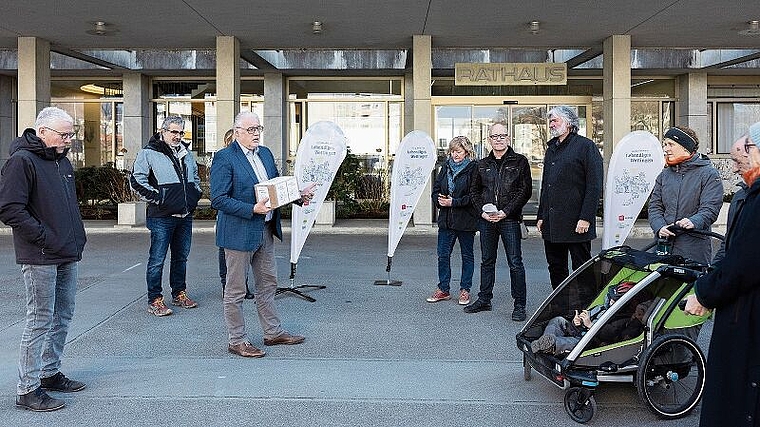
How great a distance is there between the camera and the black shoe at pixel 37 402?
4.81 m

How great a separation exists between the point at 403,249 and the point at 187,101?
10958mm

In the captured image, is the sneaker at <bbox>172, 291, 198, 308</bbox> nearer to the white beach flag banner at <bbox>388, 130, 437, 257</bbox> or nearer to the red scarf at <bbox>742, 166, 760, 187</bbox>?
the white beach flag banner at <bbox>388, 130, 437, 257</bbox>

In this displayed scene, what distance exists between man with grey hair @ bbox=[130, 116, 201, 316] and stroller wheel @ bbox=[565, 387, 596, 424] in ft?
14.1

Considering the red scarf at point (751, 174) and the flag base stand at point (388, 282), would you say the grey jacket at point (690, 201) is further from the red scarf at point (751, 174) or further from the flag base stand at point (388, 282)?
the flag base stand at point (388, 282)

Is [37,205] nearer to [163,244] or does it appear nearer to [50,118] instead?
[50,118]

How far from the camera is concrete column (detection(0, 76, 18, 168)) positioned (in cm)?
2150

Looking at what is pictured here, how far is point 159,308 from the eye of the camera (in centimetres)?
755

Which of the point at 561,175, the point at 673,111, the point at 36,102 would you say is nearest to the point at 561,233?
the point at 561,175

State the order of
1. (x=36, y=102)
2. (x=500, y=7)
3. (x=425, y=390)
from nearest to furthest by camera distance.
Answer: (x=425, y=390)
(x=500, y=7)
(x=36, y=102)

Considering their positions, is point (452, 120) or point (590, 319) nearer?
point (590, 319)

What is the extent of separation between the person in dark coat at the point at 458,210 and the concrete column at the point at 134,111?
47.5 ft

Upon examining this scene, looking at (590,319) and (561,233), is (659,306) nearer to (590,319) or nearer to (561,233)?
(590,319)

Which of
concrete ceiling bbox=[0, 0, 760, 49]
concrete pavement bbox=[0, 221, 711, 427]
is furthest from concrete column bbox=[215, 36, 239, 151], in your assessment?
concrete pavement bbox=[0, 221, 711, 427]

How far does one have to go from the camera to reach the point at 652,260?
499 cm
